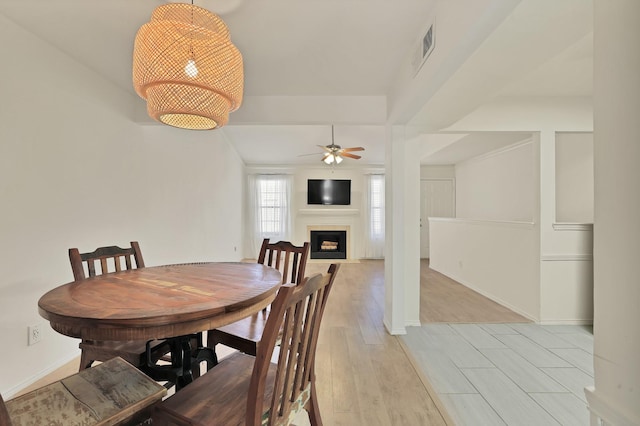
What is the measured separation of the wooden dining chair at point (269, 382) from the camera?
2.51ft

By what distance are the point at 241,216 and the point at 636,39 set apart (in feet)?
20.3

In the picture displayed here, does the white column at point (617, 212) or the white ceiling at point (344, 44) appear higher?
the white ceiling at point (344, 44)

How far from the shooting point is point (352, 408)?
1555 mm

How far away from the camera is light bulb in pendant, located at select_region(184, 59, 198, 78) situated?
47.4 inches

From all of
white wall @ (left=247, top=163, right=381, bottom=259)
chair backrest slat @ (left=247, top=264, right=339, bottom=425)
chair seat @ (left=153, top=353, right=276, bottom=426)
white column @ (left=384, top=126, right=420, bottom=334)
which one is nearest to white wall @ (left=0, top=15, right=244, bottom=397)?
chair seat @ (left=153, top=353, right=276, bottom=426)

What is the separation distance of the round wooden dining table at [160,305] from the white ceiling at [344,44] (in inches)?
61.3

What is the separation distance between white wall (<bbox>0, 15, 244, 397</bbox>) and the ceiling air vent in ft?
8.62

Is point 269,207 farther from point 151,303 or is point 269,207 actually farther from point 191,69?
point 151,303

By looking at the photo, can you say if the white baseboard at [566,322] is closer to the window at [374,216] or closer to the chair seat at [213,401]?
the chair seat at [213,401]

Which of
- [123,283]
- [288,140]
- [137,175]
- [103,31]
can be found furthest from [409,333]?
[288,140]

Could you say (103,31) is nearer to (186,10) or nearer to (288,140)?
(186,10)

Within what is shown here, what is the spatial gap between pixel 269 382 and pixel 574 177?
374 centimetres

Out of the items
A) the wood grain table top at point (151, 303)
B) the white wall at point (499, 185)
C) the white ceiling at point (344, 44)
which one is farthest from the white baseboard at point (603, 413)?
the white wall at point (499, 185)

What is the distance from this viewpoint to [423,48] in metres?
1.72
